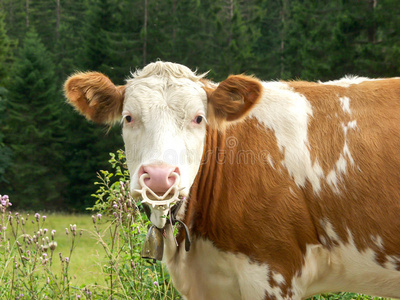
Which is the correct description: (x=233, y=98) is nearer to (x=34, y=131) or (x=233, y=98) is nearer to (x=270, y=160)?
(x=270, y=160)

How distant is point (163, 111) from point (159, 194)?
60cm

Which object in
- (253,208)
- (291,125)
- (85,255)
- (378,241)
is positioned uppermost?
(291,125)

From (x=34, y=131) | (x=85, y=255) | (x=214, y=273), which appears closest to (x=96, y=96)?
(x=214, y=273)

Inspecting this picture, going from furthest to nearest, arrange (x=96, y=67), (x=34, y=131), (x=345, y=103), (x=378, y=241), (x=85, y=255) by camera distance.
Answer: (x=96, y=67), (x=34, y=131), (x=85, y=255), (x=345, y=103), (x=378, y=241)

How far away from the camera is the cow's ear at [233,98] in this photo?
353 centimetres

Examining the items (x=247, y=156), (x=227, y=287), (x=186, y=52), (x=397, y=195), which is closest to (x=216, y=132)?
(x=247, y=156)

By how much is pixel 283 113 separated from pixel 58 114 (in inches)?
1238

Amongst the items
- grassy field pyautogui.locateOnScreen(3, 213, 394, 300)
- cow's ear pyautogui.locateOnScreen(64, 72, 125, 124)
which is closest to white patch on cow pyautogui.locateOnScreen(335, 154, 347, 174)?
cow's ear pyautogui.locateOnScreen(64, 72, 125, 124)

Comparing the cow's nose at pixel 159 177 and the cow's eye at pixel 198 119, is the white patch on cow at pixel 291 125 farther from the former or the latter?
the cow's nose at pixel 159 177

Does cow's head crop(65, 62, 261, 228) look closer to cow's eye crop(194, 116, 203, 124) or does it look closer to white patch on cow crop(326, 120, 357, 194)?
cow's eye crop(194, 116, 203, 124)

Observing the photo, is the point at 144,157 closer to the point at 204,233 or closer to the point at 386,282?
the point at 204,233

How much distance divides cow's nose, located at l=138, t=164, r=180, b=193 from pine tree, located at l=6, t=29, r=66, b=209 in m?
30.1

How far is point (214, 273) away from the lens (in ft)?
12.1

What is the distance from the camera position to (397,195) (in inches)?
141
